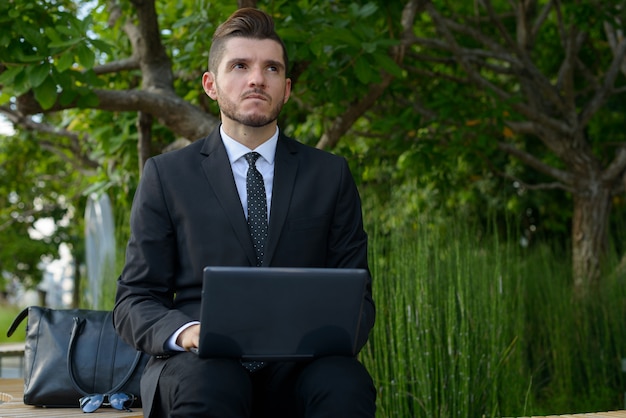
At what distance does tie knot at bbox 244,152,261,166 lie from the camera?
7.93 ft

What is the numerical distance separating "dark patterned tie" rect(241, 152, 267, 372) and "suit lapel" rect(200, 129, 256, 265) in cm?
4

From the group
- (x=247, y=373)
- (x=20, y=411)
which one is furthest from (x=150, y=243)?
(x=20, y=411)

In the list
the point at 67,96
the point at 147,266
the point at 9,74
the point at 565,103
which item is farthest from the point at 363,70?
the point at 565,103

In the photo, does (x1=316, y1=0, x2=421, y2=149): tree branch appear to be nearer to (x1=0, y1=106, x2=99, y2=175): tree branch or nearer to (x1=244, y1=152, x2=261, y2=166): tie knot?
(x1=0, y1=106, x2=99, y2=175): tree branch

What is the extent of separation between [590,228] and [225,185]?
5125mm

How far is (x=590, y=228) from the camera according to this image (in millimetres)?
6867

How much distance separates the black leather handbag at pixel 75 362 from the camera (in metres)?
2.75

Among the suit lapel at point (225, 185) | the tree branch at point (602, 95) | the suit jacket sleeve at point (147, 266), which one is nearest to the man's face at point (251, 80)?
the suit lapel at point (225, 185)

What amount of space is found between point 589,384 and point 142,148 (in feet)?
9.25

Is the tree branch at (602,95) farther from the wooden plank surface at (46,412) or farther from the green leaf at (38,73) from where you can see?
the wooden plank surface at (46,412)

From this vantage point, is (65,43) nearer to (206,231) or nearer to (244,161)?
(244,161)

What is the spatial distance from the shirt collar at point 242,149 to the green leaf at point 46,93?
5.46 feet

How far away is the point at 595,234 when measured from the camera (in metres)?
6.83

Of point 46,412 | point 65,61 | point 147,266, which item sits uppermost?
point 65,61
